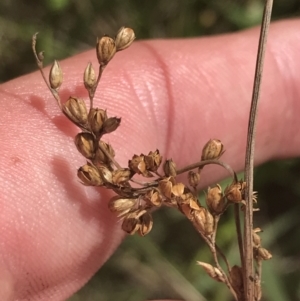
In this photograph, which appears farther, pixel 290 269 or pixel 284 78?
pixel 290 269

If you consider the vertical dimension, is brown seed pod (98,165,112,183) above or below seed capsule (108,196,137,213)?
above

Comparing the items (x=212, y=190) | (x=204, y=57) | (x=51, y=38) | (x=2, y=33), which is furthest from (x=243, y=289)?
(x=2, y=33)

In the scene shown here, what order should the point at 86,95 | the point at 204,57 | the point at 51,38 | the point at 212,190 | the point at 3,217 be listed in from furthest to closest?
the point at 51,38
the point at 204,57
the point at 86,95
the point at 3,217
the point at 212,190

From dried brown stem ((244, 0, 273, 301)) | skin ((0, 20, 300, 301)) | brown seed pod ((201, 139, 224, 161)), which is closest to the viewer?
dried brown stem ((244, 0, 273, 301))

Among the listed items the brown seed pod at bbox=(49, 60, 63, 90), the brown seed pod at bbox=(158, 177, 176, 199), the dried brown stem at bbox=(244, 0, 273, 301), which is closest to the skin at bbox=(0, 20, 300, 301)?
the brown seed pod at bbox=(49, 60, 63, 90)

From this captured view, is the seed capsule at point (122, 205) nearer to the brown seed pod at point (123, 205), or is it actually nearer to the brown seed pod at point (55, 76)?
the brown seed pod at point (123, 205)

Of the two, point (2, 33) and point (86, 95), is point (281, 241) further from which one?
point (2, 33)

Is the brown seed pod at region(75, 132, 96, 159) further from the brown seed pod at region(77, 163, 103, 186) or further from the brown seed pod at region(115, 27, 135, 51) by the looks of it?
the brown seed pod at region(115, 27, 135, 51)
